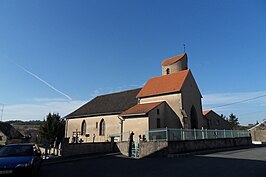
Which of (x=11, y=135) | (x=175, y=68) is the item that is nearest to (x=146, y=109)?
(x=175, y=68)

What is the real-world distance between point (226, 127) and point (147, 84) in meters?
20.6

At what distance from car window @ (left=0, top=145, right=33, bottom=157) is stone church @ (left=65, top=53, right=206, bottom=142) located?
15.7 m

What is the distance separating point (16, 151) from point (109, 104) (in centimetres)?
2531

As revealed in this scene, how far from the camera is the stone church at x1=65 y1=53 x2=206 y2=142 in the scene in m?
26.6

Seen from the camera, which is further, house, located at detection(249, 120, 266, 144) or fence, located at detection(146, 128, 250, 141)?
house, located at detection(249, 120, 266, 144)

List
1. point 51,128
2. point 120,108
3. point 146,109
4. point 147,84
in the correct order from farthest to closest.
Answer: point 51,128 < point 147,84 < point 120,108 < point 146,109

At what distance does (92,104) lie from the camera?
3938cm

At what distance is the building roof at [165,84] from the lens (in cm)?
2962

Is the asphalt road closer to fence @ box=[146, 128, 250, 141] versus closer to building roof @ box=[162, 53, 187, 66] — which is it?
fence @ box=[146, 128, 250, 141]

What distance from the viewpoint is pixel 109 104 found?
116ft

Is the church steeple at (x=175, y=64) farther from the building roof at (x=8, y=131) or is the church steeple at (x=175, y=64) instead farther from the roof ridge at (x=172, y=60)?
the building roof at (x=8, y=131)

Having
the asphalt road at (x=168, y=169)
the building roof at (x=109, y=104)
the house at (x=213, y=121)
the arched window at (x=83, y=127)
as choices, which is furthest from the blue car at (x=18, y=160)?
the house at (x=213, y=121)

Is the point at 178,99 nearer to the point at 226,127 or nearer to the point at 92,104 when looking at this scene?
the point at 92,104

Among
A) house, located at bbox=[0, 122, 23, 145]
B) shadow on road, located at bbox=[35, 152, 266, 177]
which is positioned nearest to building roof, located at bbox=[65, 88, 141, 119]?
shadow on road, located at bbox=[35, 152, 266, 177]
